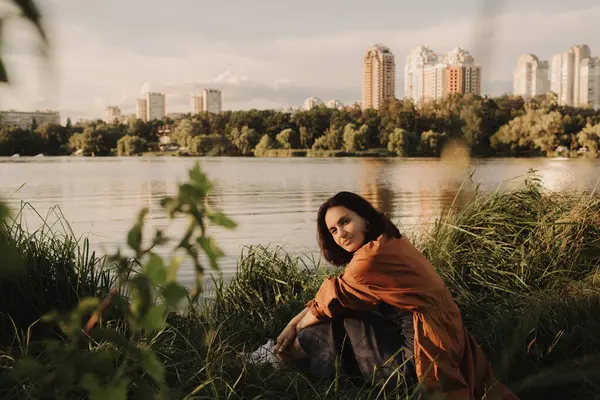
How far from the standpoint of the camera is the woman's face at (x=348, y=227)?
2.72 m

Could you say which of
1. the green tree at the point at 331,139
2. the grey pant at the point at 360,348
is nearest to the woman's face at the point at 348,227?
the grey pant at the point at 360,348

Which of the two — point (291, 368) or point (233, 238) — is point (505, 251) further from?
point (233, 238)

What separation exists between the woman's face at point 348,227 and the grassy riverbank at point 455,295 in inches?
23.1

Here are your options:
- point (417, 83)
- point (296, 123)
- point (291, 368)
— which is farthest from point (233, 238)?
point (296, 123)

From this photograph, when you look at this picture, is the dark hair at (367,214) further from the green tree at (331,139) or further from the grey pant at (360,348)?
the green tree at (331,139)

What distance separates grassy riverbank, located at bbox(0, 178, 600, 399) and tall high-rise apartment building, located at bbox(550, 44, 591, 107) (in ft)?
4.21

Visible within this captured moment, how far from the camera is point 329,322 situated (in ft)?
9.18

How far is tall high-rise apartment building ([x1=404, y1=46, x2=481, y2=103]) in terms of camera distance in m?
0.85

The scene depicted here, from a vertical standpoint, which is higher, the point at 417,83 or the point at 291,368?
the point at 417,83

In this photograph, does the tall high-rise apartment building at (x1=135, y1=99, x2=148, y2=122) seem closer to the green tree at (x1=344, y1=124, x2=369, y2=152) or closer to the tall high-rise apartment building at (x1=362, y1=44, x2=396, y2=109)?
the green tree at (x1=344, y1=124, x2=369, y2=152)

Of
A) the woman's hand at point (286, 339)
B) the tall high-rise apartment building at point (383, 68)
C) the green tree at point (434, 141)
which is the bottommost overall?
the woman's hand at point (286, 339)

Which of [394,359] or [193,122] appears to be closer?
[394,359]

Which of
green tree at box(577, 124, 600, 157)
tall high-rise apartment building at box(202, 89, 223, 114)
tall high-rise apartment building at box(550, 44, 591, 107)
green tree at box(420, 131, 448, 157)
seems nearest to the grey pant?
green tree at box(420, 131, 448, 157)

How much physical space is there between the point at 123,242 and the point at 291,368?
8.06 ft
